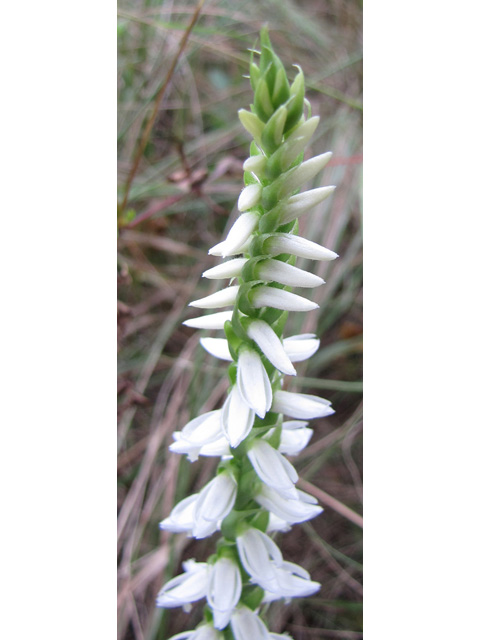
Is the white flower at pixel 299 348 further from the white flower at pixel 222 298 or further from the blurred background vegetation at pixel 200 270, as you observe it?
the blurred background vegetation at pixel 200 270

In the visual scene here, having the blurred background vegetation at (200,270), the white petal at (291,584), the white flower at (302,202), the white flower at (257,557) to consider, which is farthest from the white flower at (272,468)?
the blurred background vegetation at (200,270)

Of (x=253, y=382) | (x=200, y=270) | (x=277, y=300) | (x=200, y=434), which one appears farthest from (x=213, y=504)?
(x=200, y=270)

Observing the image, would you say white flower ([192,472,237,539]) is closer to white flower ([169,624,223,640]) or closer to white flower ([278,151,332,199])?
white flower ([169,624,223,640])

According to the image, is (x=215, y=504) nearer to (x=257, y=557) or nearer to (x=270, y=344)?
(x=257, y=557)

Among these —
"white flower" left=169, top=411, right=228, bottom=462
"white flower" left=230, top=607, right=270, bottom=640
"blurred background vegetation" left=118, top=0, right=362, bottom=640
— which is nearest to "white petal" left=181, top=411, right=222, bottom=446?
"white flower" left=169, top=411, right=228, bottom=462
